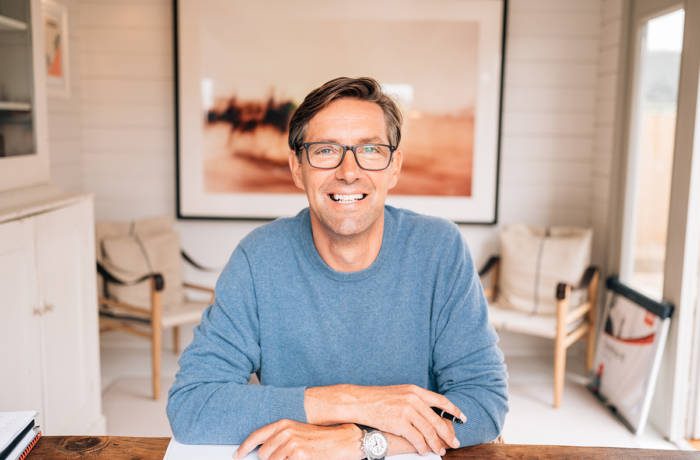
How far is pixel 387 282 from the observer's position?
163 centimetres

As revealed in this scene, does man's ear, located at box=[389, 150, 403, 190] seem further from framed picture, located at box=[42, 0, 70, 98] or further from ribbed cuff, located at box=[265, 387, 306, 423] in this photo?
framed picture, located at box=[42, 0, 70, 98]

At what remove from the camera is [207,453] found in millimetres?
1274

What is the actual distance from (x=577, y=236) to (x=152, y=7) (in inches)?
117

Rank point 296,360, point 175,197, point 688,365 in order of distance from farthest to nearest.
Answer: point 175,197
point 688,365
point 296,360

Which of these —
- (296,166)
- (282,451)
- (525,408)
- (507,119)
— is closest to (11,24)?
(296,166)

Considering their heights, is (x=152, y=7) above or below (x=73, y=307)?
above

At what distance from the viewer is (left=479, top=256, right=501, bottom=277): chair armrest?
407 centimetres

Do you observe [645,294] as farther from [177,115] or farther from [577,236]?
[177,115]

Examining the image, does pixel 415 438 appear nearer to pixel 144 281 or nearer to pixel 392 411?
pixel 392 411

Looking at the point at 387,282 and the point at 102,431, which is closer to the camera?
the point at 387,282

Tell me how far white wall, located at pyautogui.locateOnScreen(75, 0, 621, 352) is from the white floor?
1.37 feet

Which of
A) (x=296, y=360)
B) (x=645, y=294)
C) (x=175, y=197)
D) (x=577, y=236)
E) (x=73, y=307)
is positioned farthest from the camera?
(x=175, y=197)

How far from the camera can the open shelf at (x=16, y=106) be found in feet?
7.60

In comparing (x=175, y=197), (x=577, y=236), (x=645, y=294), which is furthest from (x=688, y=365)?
(x=175, y=197)
